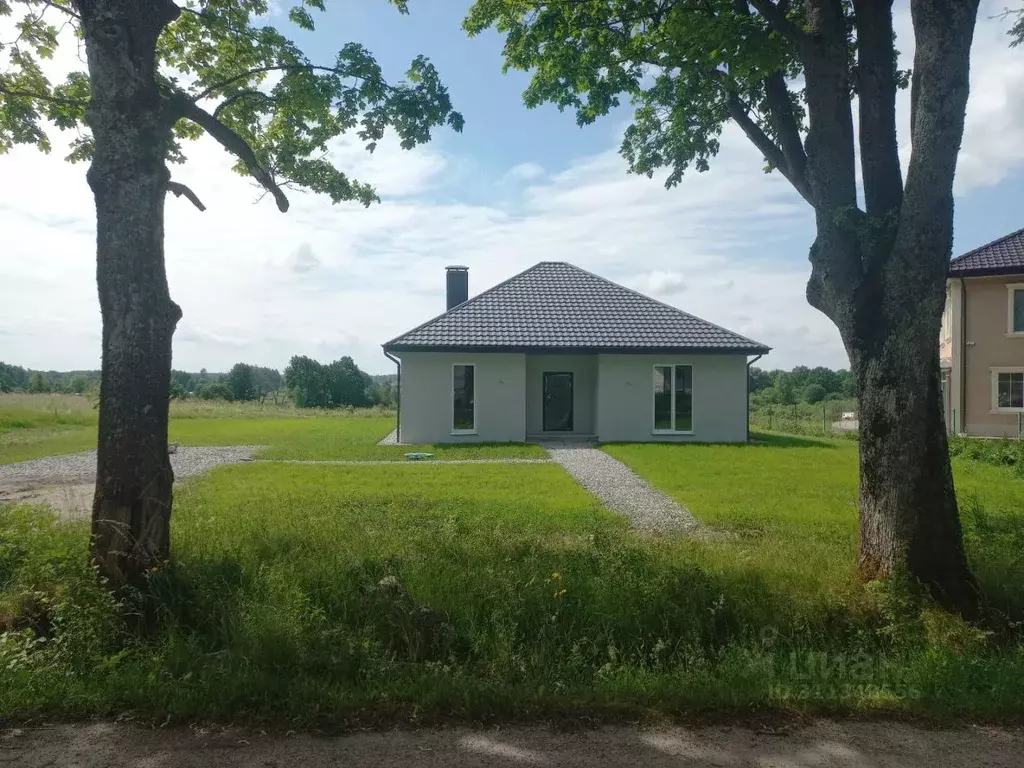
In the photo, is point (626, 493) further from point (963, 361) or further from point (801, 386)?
point (801, 386)

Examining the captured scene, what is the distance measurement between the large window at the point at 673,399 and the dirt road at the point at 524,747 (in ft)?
54.9

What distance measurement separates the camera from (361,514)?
872 centimetres

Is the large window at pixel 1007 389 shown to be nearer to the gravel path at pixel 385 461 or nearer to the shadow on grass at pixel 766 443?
the shadow on grass at pixel 766 443

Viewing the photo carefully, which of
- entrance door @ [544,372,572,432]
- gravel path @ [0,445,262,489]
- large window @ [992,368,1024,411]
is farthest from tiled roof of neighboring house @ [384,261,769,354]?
large window @ [992,368,1024,411]

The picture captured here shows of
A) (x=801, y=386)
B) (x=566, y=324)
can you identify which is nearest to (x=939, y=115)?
(x=566, y=324)

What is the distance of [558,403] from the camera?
21234mm

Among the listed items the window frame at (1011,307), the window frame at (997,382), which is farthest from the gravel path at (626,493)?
the window frame at (1011,307)

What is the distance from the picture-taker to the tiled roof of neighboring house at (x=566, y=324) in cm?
1961

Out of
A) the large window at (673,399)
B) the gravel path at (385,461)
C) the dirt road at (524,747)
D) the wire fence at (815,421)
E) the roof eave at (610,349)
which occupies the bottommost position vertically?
the dirt road at (524,747)

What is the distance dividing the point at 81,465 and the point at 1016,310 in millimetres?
28307

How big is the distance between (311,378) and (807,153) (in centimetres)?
5079

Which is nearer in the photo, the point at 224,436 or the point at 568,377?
the point at 568,377

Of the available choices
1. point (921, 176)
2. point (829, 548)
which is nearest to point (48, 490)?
point (829, 548)

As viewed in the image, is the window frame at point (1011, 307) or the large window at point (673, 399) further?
the window frame at point (1011, 307)
